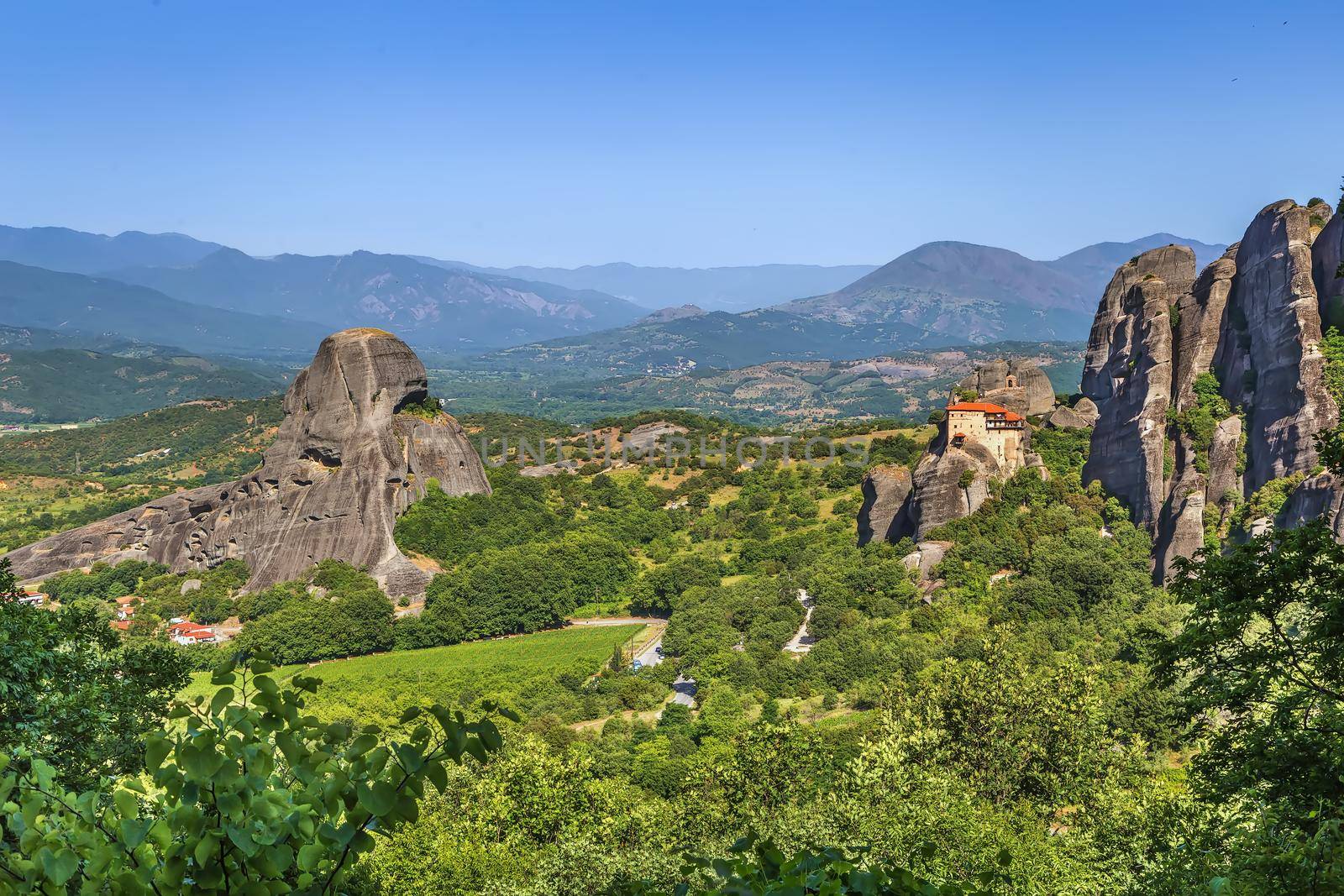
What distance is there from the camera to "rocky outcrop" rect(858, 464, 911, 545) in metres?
51.9

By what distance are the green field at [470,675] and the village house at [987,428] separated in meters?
19.3

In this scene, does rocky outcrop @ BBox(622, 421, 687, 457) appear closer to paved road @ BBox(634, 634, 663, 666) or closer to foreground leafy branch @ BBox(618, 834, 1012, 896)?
paved road @ BBox(634, 634, 663, 666)

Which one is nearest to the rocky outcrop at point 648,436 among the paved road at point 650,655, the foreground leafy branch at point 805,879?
the paved road at point 650,655

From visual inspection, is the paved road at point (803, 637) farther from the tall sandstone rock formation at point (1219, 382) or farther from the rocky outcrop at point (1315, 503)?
the rocky outcrop at point (1315, 503)

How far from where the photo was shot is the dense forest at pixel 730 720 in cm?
541

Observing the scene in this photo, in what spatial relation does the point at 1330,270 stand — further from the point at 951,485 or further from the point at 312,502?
the point at 312,502

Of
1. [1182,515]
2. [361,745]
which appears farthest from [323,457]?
[361,745]

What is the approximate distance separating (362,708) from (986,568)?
26465 mm

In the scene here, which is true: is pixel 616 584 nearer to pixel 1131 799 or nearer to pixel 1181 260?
pixel 1181 260

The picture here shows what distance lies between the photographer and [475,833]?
2244cm

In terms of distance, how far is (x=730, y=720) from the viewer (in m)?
34.5

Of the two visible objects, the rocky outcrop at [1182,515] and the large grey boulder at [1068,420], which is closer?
the rocky outcrop at [1182,515]

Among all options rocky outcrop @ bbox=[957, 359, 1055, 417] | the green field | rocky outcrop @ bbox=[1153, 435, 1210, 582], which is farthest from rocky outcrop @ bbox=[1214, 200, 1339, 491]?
the green field

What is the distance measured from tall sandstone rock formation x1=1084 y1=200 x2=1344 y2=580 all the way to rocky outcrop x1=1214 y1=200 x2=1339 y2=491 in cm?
5
